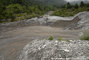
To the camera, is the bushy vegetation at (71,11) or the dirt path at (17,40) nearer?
the dirt path at (17,40)

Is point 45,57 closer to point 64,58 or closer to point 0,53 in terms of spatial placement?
point 64,58

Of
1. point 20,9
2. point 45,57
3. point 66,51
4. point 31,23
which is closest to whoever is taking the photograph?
point 66,51

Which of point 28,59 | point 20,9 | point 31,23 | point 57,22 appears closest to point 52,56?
point 28,59

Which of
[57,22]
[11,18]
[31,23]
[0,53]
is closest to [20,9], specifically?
[11,18]

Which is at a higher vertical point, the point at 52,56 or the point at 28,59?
the point at 52,56

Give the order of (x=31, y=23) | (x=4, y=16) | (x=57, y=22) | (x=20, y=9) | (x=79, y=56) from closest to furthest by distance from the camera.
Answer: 1. (x=79, y=56)
2. (x=57, y=22)
3. (x=31, y=23)
4. (x=4, y=16)
5. (x=20, y=9)

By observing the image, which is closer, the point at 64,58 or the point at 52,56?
the point at 64,58

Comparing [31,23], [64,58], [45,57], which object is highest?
[64,58]

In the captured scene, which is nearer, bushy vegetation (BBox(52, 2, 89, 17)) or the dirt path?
the dirt path

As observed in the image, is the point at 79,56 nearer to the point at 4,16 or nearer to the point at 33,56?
the point at 33,56

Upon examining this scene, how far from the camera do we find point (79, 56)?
4.47 meters

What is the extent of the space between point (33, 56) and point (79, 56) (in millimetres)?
3394

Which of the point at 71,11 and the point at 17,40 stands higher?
the point at 17,40

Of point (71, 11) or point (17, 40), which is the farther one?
point (71, 11)
